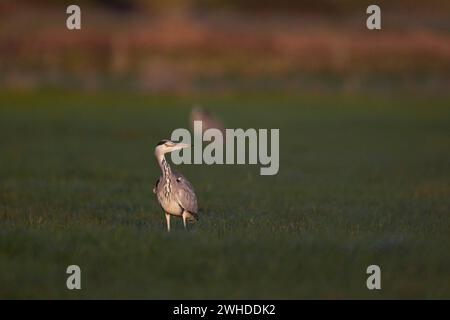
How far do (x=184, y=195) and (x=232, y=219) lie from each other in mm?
1689

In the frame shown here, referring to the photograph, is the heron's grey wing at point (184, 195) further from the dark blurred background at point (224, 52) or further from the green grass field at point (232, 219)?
the dark blurred background at point (224, 52)

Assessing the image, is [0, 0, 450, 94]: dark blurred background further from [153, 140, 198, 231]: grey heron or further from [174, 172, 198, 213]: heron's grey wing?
[174, 172, 198, 213]: heron's grey wing

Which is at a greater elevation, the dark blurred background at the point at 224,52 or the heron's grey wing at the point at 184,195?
the dark blurred background at the point at 224,52

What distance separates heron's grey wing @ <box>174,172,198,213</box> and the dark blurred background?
4397cm

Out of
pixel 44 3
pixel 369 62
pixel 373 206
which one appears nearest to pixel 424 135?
pixel 373 206

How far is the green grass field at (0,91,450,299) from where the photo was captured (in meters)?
11.0

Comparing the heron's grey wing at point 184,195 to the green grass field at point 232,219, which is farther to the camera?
the heron's grey wing at point 184,195

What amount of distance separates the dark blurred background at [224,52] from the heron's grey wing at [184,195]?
43969mm

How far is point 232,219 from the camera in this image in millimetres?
14945

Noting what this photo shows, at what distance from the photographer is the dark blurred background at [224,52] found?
202ft

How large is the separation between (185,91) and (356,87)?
A: 10.9 m

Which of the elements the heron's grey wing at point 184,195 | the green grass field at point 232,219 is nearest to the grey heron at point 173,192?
the heron's grey wing at point 184,195

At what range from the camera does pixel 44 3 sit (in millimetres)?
90188

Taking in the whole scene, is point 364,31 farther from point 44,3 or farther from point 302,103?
point 44,3
